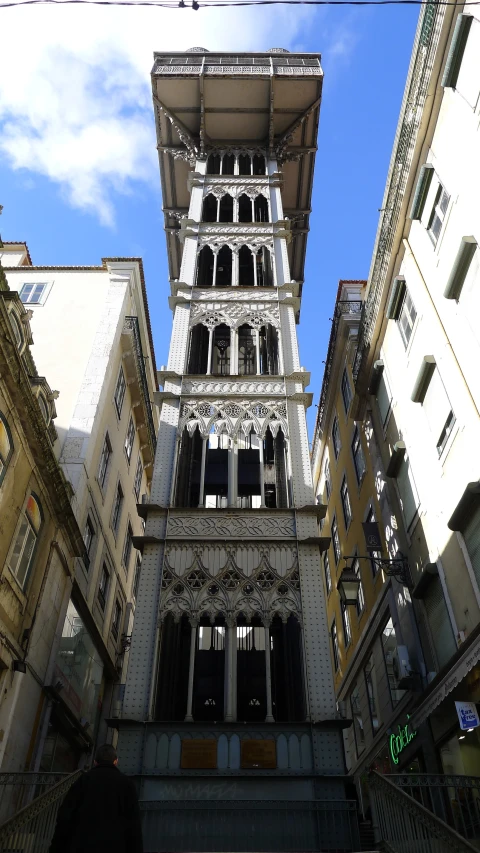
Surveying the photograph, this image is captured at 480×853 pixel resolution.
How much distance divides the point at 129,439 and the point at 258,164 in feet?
61.4

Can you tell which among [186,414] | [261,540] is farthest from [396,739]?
[186,414]

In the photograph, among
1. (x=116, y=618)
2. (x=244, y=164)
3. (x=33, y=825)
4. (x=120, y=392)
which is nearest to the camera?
(x=33, y=825)

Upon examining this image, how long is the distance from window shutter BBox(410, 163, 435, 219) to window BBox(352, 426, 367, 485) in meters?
10.2

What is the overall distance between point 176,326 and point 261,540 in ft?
34.1

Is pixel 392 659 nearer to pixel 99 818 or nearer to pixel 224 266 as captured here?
pixel 99 818

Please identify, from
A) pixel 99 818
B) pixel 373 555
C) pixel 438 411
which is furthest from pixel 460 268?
pixel 99 818

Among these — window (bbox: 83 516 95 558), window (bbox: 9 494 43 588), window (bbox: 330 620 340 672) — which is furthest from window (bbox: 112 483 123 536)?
window (bbox: 330 620 340 672)

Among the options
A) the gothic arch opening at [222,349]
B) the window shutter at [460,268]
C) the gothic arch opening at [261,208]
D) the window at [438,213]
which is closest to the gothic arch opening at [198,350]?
the gothic arch opening at [222,349]

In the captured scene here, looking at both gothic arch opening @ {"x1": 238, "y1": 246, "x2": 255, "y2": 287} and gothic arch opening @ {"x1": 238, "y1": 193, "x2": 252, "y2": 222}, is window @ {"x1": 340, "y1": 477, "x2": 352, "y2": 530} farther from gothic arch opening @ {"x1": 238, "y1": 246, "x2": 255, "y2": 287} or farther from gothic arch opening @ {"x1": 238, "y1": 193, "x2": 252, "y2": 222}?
gothic arch opening @ {"x1": 238, "y1": 193, "x2": 252, "y2": 222}

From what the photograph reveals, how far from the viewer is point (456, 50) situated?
16.2m

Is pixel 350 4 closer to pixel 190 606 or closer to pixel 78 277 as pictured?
pixel 190 606

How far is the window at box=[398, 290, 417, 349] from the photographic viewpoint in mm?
20375

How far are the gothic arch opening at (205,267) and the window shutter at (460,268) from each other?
13.7 m

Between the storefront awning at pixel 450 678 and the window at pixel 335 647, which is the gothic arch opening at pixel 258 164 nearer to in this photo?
the window at pixel 335 647
